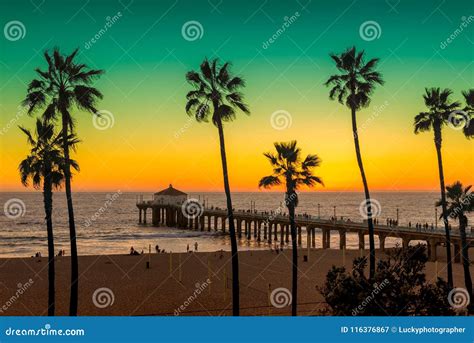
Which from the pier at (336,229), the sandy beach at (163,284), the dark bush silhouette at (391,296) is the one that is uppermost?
the pier at (336,229)

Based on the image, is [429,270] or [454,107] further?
[429,270]

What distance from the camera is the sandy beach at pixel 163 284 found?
900 inches

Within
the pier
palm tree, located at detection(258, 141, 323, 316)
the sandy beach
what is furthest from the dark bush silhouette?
the pier

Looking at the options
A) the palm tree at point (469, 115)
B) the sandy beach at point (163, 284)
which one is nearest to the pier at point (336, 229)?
the sandy beach at point (163, 284)

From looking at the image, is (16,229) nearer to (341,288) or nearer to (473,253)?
(473,253)

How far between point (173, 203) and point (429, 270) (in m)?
70.3

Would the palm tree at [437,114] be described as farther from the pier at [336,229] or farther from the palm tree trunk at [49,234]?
the palm tree trunk at [49,234]

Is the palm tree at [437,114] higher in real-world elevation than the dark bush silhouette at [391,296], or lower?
higher

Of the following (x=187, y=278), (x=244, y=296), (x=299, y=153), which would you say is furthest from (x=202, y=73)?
(x=187, y=278)

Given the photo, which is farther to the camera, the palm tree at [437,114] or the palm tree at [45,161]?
the palm tree at [437,114]

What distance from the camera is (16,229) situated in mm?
85688

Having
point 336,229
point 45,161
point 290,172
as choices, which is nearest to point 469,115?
point 290,172

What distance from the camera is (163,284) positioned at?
2909 centimetres

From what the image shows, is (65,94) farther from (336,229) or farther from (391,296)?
(336,229)
